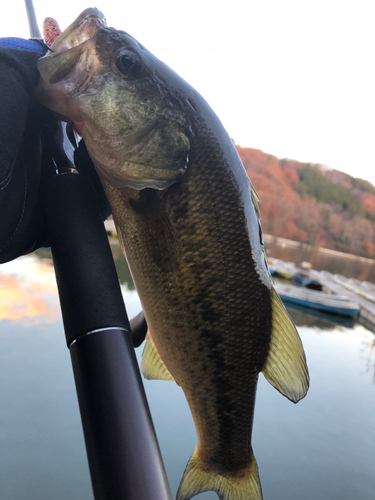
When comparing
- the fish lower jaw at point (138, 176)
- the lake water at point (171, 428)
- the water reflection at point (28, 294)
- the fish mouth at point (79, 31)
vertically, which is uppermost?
the fish mouth at point (79, 31)

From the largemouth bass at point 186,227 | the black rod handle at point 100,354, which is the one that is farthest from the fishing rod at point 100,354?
the largemouth bass at point 186,227

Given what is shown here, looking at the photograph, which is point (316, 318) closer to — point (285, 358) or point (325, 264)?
point (285, 358)

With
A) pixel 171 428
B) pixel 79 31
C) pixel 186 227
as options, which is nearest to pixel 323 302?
pixel 171 428

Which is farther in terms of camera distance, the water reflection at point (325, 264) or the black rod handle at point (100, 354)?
the water reflection at point (325, 264)

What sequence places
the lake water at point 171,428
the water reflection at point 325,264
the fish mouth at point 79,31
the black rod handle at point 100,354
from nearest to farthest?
the black rod handle at point 100,354, the fish mouth at point 79,31, the lake water at point 171,428, the water reflection at point 325,264

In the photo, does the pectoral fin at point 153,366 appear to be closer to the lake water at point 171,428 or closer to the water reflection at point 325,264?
the lake water at point 171,428

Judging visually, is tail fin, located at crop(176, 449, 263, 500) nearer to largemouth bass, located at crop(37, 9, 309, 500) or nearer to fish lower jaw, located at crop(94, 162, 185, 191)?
largemouth bass, located at crop(37, 9, 309, 500)

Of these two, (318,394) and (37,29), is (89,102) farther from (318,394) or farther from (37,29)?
(318,394)
